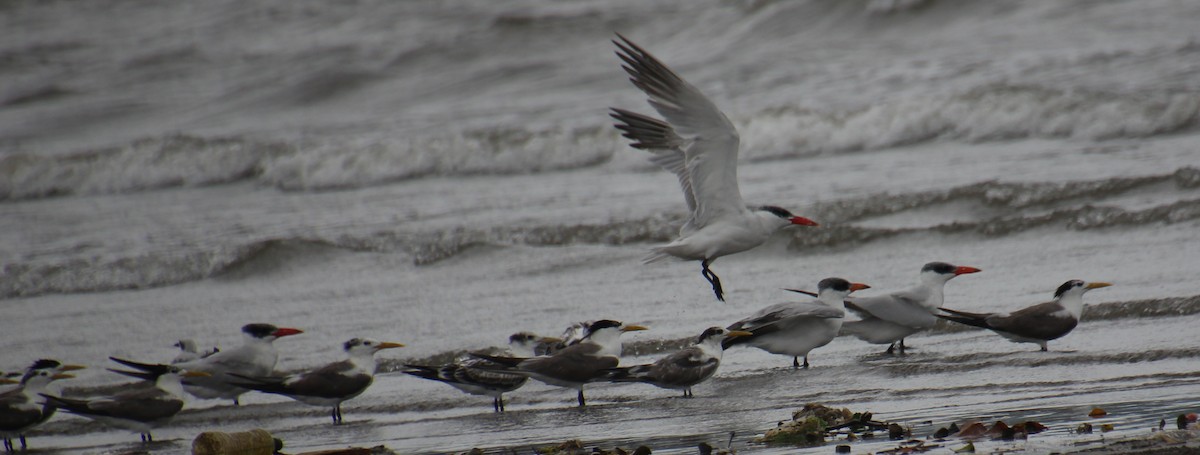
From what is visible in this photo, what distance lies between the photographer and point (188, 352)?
29.7ft

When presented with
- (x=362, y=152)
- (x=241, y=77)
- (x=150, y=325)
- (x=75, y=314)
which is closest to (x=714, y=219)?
(x=150, y=325)

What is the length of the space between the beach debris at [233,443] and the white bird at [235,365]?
2343 millimetres

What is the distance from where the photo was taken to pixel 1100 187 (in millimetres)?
10883

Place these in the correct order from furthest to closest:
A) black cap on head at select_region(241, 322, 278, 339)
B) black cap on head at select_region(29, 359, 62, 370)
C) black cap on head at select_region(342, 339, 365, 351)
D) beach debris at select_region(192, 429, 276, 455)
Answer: black cap on head at select_region(241, 322, 278, 339), black cap on head at select_region(29, 359, 62, 370), black cap on head at select_region(342, 339, 365, 351), beach debris at select_region(192, 429, 276, 455)

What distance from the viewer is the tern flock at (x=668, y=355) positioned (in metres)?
7.17

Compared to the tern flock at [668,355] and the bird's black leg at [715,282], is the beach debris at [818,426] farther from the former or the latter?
the bird's black leg at [715,282]

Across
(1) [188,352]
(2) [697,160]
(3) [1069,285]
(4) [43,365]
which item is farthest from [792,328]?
(4) [43,365]

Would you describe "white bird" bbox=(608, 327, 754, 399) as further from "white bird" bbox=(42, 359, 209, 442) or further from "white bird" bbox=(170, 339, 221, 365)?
"white bird" bbox=(170, 339, 221, 365)

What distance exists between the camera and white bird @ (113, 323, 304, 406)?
817cm

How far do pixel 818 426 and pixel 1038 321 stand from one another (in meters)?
2.28

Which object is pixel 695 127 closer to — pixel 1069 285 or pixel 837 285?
pixel 837 285

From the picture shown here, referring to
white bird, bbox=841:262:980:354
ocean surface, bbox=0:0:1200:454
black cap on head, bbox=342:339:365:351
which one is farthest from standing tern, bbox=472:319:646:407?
white bird, bbox=841:262:980:354

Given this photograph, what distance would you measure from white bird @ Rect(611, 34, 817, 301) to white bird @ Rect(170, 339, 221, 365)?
9.28ft

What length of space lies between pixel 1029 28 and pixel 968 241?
7.32 m
